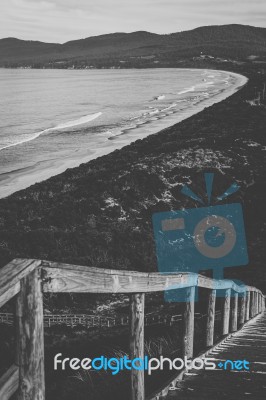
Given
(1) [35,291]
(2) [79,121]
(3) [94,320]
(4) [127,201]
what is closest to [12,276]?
(1) [35,291]

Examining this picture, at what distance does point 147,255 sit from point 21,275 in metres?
15.2

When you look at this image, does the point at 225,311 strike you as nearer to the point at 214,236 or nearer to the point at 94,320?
the point at 94,320

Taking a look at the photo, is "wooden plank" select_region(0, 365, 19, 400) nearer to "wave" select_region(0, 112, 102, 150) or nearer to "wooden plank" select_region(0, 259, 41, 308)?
"wooden plank" select_region(0, 259, 41, 308)

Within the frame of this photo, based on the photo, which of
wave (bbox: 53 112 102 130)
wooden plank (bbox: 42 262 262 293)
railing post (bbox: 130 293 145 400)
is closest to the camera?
wooden plank (bbox: 42 262 262 293)

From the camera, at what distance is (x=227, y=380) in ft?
13.0

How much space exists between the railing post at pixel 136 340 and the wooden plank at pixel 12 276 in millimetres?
1297

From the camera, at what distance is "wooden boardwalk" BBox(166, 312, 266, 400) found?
357cm

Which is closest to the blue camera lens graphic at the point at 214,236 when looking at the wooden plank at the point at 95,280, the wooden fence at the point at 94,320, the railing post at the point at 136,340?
the wooden fence at the point at 94,320

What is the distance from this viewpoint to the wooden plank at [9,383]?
184 centimetres

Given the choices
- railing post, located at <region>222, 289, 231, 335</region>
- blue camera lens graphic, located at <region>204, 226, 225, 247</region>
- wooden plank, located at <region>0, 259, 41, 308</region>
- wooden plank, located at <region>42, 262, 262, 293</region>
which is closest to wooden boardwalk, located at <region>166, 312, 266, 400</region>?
railing post, located at <region>222, 289, 231, 335</region>

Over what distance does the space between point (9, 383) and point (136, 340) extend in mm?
1395

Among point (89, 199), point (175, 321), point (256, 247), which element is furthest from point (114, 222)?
point (175, 321)

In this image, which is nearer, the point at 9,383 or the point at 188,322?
the point at 9,383

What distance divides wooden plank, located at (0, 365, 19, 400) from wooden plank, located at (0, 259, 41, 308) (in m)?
0.34
